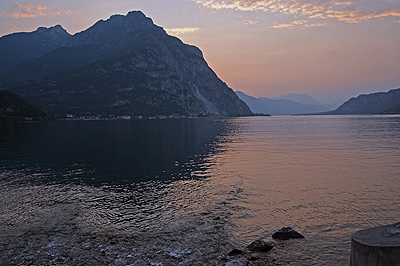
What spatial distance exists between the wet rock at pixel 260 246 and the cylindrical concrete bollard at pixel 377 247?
210 inches

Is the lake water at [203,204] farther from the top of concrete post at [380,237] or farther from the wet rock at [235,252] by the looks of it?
the top of concrete post at [380,237]

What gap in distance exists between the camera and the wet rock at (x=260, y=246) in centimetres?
1578

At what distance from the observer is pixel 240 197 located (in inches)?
1069

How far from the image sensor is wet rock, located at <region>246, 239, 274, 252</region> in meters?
15.8

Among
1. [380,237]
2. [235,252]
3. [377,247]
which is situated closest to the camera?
[377,247]

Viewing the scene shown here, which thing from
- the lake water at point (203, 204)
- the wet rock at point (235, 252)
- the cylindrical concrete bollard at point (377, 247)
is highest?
the cylindrical concrete bollard at point (377, 247)

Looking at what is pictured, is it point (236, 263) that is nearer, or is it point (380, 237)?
point (380, 237)

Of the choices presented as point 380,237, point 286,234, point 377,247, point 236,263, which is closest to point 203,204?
point 286,234

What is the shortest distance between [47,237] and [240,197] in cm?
1766

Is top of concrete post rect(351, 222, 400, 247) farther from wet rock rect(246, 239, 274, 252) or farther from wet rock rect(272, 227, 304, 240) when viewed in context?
wet rock rect(272, 227, 304, 240)

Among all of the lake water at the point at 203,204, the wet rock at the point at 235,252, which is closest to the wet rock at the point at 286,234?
the lake water at the point at 203,204

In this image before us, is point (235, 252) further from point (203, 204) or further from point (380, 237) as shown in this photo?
point (203, 204)

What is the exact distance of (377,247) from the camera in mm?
9969

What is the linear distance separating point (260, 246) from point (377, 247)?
23.6 ft
